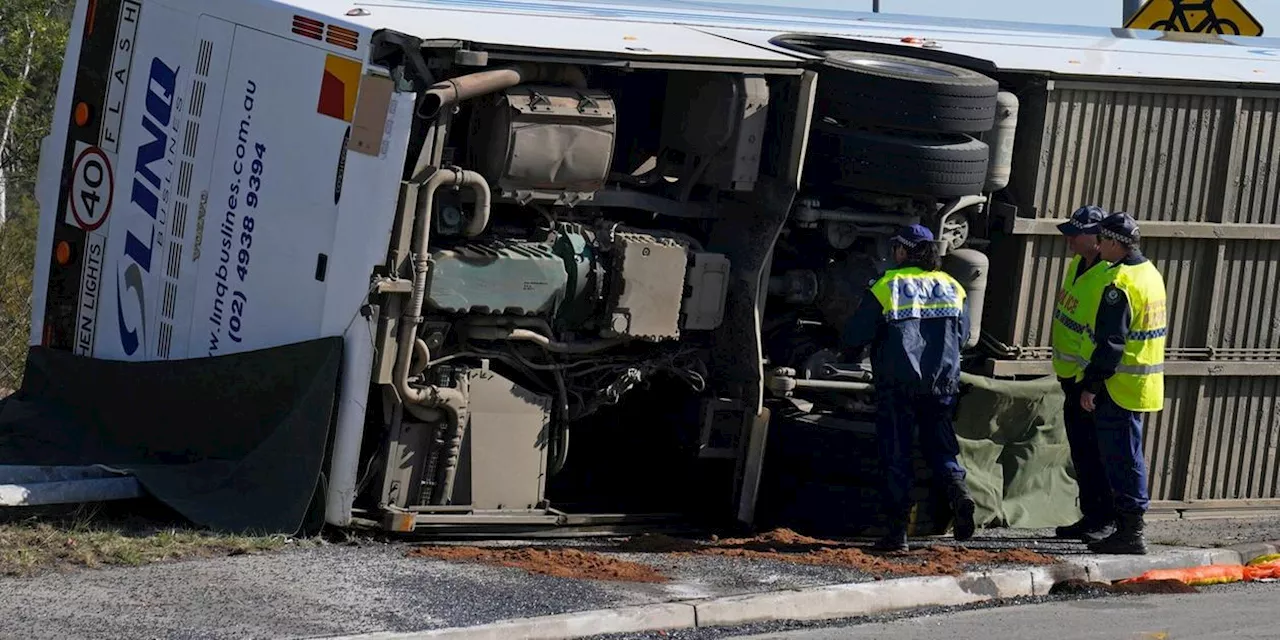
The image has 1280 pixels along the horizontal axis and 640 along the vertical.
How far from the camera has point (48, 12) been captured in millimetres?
21531

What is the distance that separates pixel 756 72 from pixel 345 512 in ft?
9.29

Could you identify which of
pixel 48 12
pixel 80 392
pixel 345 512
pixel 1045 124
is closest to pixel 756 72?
pixel 1045 124

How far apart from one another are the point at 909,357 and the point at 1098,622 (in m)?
1.76

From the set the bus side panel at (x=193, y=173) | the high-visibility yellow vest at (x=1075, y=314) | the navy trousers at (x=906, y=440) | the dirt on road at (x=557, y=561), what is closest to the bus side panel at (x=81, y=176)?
the bus side panel at (x=193, y=173)

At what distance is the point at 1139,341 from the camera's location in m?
9.71

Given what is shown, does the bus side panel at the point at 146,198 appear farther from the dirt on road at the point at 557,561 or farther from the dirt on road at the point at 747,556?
the dirt on road at the point at 747,556

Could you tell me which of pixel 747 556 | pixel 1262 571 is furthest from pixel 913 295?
pixel 1262 571

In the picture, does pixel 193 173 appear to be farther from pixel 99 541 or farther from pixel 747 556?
pixel 747 556

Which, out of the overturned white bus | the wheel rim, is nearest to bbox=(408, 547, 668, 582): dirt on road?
the overturned white bus

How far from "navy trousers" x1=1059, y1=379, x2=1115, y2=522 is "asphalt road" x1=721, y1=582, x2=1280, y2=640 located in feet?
3.81

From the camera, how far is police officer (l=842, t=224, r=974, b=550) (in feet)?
31.2

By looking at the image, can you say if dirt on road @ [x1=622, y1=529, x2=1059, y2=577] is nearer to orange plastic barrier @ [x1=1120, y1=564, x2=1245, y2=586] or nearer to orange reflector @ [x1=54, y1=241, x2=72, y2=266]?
orange plastic barrier @ [x1=1120, y1=564, x2=1245, y2=586]

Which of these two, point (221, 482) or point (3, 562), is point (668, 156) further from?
point (3, 562)

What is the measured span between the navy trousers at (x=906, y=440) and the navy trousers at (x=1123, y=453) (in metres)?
0.73
